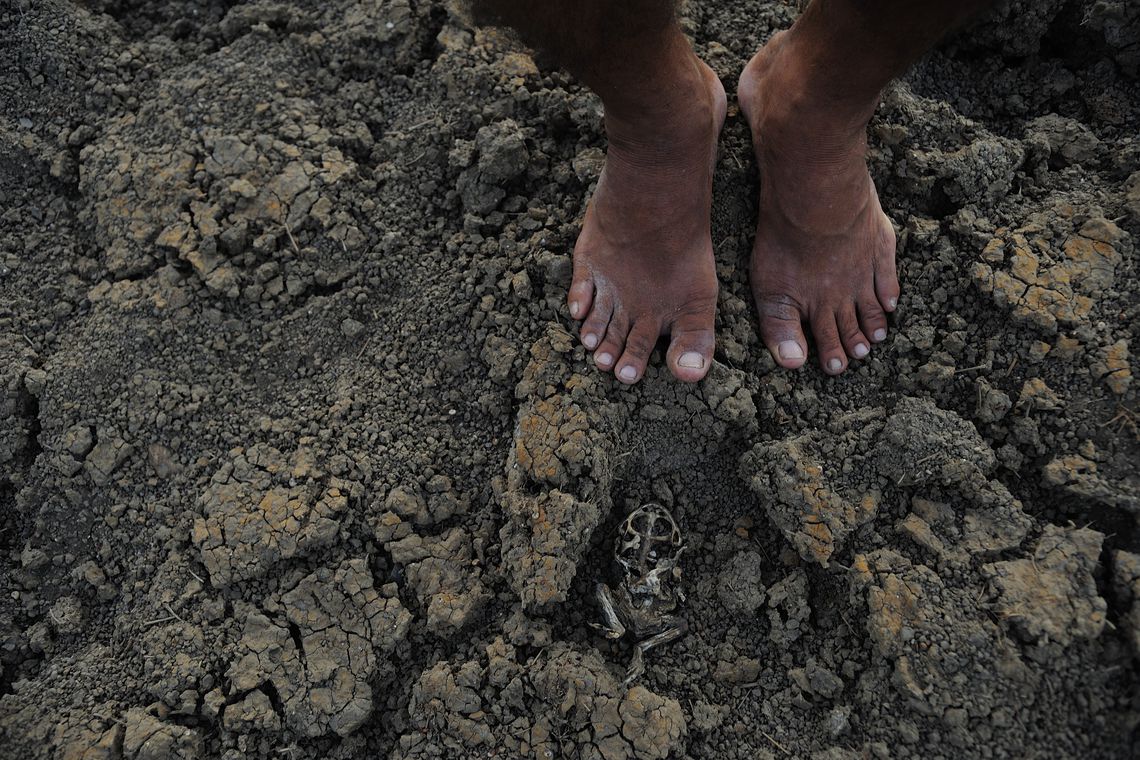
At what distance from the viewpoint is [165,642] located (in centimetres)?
170

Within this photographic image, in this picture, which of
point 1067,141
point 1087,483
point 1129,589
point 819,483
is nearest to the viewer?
point 1129,589

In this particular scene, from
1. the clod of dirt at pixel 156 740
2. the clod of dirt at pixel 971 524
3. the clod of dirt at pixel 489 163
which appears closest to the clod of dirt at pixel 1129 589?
the clod of dirt at pixel 971 524

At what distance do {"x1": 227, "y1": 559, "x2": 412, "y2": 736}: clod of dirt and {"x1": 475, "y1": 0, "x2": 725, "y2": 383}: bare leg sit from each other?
80cm

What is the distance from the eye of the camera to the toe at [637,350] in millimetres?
1791

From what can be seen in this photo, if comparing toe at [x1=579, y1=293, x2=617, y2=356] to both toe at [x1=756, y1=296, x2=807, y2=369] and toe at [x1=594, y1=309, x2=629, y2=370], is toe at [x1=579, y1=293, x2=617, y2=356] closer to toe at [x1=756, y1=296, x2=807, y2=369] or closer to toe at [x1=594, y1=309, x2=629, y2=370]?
toe at [x1=594, y1=309, x2=629, y2=370]

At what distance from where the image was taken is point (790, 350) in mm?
1842

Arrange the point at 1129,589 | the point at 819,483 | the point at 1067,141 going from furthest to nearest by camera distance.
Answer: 1. the point at 1067,141
2. the point at 819,483
3. the point at 1129,589

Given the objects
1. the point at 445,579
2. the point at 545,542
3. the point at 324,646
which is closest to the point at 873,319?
the point at 545,542

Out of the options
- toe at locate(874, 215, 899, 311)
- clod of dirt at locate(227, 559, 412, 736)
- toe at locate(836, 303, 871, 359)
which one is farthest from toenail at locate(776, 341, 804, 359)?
clod of dirt at locate(227, 559, 412, 736)

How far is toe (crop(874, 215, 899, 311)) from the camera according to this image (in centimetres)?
187

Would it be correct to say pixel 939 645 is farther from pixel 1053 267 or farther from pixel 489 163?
pixel 489 163

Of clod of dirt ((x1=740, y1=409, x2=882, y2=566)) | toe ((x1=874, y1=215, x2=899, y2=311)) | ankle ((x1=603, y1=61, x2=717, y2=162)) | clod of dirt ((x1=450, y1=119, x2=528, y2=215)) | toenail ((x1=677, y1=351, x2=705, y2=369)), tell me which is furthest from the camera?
clod of dirt ((x1=450, y1=119, x2=528, y2=215))

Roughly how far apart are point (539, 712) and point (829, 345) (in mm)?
→ 1148

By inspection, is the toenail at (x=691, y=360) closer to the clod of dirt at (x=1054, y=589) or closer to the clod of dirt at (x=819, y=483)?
the clod of dirt at (x=819, y=483)
